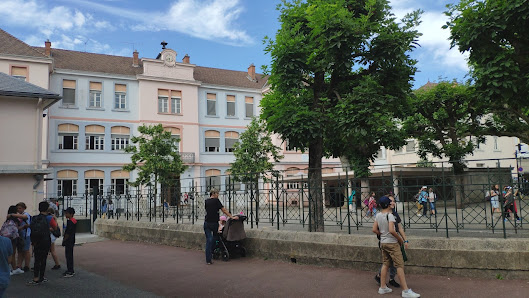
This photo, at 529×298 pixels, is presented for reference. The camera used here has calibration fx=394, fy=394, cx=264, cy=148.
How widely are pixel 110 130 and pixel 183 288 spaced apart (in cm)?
2952

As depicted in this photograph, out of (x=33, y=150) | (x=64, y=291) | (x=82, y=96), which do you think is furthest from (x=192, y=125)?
(x=64, y=291)

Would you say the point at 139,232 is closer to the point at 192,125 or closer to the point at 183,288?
the point at 183,288

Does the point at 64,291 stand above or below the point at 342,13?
below

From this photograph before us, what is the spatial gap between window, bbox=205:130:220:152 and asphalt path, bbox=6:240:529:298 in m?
27.6

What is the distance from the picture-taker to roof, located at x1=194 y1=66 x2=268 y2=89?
132ft

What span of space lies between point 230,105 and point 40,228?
106 feet

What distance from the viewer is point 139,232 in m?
14.8

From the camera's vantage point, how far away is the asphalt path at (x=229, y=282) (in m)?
6.77

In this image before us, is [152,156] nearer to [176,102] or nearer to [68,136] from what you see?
[68,136]

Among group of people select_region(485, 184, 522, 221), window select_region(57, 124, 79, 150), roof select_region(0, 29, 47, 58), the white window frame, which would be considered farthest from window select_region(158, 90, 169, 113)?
group of people select_region(485, 184, 522, 221)

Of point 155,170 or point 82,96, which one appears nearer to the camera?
point 155,170

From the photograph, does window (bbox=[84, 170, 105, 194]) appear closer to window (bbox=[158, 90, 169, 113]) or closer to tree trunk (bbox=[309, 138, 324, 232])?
window (bbox=[158, 90, 169, 113])

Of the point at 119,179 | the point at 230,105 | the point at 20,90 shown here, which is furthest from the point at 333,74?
the point at 230,105

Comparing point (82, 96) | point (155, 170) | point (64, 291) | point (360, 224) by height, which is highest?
point (82, 96)
